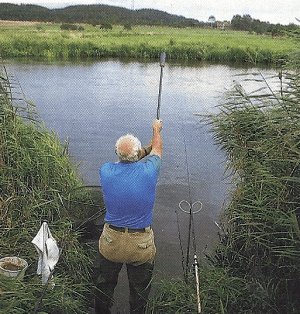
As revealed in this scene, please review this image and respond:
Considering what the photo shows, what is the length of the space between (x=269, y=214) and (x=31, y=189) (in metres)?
2.65

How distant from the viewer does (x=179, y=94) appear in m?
13.9

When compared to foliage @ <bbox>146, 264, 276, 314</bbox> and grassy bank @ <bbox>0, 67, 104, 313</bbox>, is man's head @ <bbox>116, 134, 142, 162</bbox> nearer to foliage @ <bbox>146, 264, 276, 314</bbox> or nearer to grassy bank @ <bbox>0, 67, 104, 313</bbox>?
grassy bank @ <bbox>0, 67, 104, 313</bbox>

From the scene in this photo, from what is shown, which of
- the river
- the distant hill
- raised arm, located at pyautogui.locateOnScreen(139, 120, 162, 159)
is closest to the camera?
raised arm, located at pyautogui.locateOnScreen(139, 120, 162, 159)

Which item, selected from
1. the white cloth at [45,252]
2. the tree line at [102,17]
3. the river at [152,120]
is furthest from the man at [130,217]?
the tree line at [102,17]

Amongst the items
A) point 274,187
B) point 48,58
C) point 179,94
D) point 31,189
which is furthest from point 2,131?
point 48,58

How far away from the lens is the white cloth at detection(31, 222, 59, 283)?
304 cm

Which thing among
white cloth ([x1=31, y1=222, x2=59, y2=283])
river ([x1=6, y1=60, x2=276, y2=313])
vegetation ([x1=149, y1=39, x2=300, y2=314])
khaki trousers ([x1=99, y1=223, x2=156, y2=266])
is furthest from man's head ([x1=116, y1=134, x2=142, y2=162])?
river ([x1=6, y1=60, x2=276, y2=313])

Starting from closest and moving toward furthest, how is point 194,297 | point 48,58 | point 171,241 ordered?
1. point 194,297
2. point 171,241
3. point 48,58

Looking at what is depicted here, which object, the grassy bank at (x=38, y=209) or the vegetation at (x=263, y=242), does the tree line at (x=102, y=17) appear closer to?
the vegetation at (x=263, y=242)

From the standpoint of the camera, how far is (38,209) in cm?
420

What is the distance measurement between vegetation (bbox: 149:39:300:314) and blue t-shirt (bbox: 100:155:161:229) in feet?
2.60

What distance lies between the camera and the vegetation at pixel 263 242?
10.4ft

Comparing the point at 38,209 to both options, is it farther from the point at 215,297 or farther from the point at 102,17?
the point at 102,17

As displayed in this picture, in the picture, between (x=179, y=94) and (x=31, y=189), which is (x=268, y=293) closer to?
(x=31, y=189)
